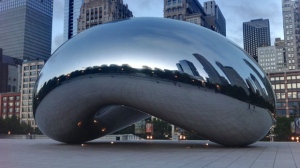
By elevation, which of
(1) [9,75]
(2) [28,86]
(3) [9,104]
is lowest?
(3) [9,104]

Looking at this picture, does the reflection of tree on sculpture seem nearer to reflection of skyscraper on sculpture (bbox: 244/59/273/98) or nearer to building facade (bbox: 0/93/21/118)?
reflection of skyscraper on sculpture (bbox: 244/59/273/98)

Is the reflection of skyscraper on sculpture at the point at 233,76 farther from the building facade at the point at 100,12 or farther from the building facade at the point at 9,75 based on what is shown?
the building facade at the point at 9,75

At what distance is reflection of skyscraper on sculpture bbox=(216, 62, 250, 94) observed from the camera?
15.0m

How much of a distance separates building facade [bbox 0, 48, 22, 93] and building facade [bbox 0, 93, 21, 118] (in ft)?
51.8

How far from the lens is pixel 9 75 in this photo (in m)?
163

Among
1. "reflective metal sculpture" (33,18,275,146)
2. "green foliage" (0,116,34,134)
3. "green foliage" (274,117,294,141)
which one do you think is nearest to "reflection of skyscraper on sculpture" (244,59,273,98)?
"reflective metal sculpture" (33,18,275,146)

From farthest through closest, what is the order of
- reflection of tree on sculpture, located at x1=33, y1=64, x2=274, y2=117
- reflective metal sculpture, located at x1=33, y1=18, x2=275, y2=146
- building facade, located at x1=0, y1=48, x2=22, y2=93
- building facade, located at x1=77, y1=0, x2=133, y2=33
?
building facade, located at x1=0, y1=48, x2=22, y2=93 < building facade, located at x1=77, y1=0, x2=133, y2=33 < reflective metal sculpture, located at x1=33, y1=18, x2=275, y2=146 < reflection of tree on sculpture, located at x1=33, y1=64, x2=274, y2=117

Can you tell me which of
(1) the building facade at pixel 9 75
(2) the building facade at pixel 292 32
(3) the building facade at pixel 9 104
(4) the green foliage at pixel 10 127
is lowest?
(4) the green foliage at pixel 10 127

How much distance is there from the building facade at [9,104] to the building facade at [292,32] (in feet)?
389

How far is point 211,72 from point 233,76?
1033mm

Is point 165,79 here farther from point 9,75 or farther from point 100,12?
point 9,75

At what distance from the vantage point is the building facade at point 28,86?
454 feet

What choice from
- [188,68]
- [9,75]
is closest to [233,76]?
[188,68]

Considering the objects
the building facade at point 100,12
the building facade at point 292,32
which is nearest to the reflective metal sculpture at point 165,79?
the building facade at point 100,12
